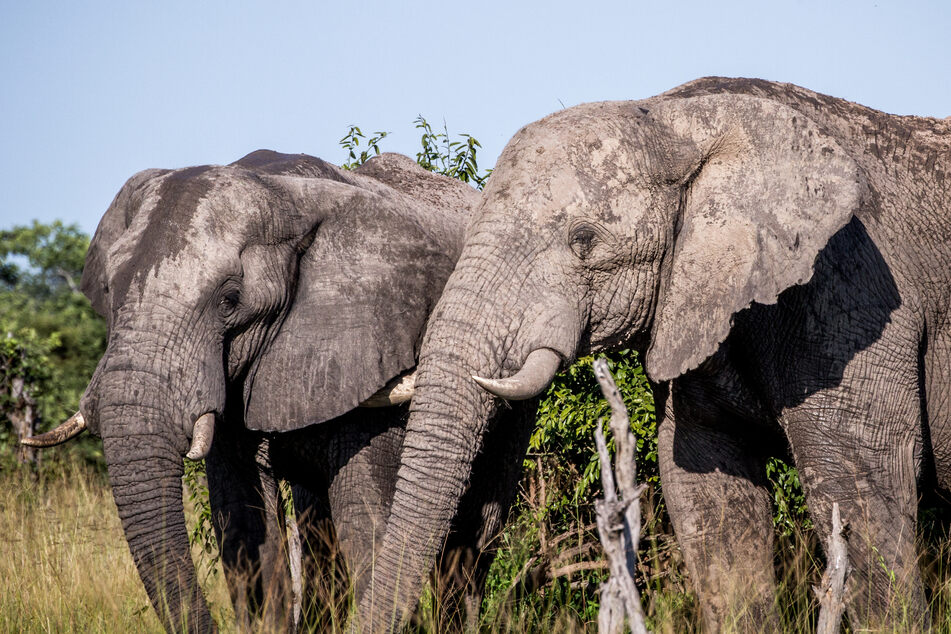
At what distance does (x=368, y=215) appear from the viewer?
508cm

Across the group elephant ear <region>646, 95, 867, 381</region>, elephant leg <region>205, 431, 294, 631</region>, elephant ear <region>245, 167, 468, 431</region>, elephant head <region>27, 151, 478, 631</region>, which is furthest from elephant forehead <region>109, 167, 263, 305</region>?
elephant ear <region>646, 95, 867, 381</region>

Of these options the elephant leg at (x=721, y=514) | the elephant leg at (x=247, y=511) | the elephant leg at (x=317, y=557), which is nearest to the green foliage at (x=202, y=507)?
the elephant leg at (x=317, y=557)

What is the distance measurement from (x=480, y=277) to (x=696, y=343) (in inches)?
31.4

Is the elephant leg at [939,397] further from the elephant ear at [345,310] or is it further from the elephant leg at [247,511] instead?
the elephant leg at [247,511]

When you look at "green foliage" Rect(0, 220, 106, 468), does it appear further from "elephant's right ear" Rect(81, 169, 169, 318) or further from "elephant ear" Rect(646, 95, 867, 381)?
"elephant ear" Rect(646, 95, 867, 381)

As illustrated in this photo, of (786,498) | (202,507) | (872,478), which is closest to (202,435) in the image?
(872,478)

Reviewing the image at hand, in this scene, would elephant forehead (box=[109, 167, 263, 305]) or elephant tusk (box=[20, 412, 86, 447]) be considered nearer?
elephant forehead (box=[109, 167, 263, 305])

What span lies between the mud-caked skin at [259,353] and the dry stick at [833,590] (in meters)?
1.86

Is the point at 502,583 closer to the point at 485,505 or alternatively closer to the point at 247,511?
the point at 485,505

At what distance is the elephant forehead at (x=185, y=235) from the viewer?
450cm

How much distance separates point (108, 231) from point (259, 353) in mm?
1114

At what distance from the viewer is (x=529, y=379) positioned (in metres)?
3.54

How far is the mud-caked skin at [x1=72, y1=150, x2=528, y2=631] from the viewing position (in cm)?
437

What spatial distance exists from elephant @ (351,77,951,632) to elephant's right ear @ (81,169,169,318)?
208 centimetres
